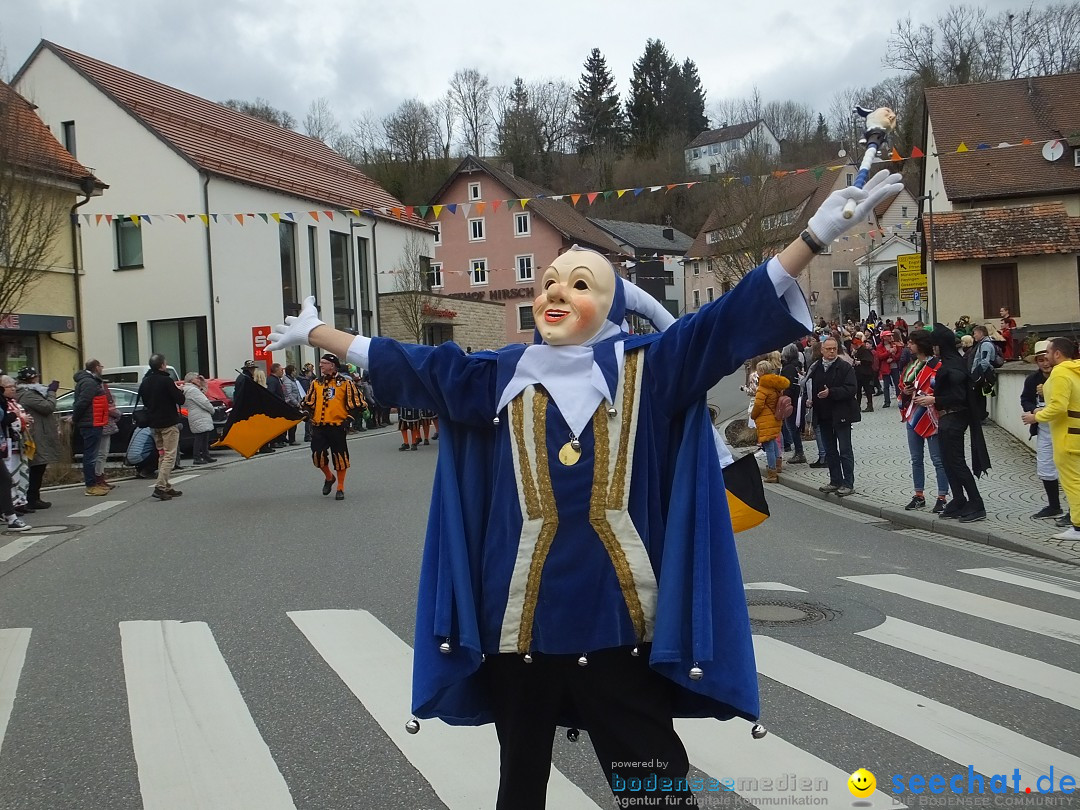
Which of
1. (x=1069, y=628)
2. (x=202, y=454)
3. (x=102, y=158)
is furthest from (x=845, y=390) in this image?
(x=102, y=158)

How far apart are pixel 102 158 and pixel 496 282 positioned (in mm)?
32987

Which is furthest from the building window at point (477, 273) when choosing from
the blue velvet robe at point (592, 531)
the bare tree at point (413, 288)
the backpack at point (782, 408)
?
the blue velvet robe at point (592, 531)

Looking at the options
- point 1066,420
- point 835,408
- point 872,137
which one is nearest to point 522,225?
point 835,408

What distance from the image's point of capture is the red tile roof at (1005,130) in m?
35.8

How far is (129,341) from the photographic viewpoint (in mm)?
32312

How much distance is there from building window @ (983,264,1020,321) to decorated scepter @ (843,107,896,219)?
107 feet

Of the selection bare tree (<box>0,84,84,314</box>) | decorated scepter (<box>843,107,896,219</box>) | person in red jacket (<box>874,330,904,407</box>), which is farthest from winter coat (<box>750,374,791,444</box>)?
bare tree (<box>0,84,84,314</box>)

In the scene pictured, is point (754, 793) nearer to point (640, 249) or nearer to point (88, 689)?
point (88, 689)

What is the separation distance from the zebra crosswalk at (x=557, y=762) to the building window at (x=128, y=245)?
1060 inches

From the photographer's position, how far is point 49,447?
45.7 feet

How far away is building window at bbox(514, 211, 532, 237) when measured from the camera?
61500mm

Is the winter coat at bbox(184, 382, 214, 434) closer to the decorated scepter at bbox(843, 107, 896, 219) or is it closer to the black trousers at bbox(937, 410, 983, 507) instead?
the black trousers at bbox(937, 410, 983, 507)

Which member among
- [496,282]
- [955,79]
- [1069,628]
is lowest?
[1069,628]

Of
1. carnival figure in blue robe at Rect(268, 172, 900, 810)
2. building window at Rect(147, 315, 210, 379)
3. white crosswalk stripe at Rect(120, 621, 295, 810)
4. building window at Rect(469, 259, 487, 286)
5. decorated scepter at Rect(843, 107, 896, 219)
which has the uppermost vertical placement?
building window at Rect(469, 259, 487, 286)
